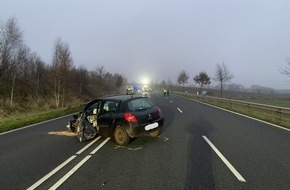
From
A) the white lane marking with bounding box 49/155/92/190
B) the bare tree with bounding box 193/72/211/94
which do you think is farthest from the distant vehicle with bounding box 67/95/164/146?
the bare tree with bounding box 193/72/211/94

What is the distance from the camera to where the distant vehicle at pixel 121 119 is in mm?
9023

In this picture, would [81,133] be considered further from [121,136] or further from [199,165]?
[199,165]

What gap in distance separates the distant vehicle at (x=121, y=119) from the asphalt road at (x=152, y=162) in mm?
336

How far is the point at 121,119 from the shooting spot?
9.14m

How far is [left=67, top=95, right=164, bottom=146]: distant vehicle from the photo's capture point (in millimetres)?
9023

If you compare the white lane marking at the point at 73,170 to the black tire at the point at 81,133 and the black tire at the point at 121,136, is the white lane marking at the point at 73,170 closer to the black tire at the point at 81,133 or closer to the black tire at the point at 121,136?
the black tire at the point at 121,136

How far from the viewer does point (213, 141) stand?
9320mm

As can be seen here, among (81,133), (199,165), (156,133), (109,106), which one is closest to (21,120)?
(81,133)

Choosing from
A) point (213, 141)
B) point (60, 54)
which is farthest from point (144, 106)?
point (60, 54)

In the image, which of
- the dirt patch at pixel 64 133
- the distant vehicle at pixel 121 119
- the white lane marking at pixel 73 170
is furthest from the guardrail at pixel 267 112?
the dirt patch at pixel 64 133

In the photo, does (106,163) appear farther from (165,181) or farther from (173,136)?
(173,136)

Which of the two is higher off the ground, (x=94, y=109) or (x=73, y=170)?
(x=94, y=109)

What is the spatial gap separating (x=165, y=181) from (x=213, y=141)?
4311 mm

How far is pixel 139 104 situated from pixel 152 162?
3.22 meters
